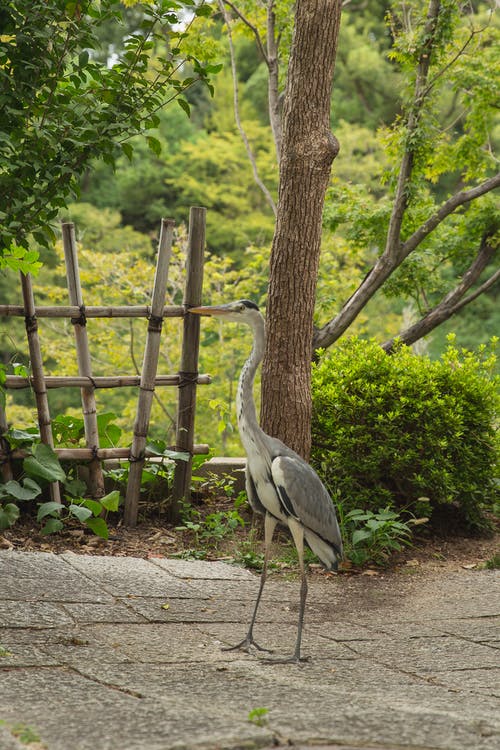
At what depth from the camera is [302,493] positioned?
14.1 ft

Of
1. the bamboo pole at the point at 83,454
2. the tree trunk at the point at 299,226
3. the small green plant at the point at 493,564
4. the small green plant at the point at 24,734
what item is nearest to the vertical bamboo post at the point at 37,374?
the bamboo pole at the point at 83,454

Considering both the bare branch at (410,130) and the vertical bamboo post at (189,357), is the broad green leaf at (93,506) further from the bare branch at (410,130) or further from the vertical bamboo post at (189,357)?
the bare branch at (410,130)

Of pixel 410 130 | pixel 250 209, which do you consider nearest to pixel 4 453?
pixel 410 130

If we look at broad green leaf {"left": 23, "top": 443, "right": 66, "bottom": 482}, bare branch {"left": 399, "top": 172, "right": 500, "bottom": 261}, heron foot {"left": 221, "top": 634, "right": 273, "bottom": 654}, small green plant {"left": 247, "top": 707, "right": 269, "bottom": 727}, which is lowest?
heron foot {"left": 221, "top": 634, "right": 273, "bottom": 654}

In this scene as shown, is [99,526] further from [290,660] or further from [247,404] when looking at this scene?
[290,660]

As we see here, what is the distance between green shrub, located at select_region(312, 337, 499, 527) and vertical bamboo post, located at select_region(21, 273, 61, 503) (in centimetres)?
197

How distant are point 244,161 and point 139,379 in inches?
637

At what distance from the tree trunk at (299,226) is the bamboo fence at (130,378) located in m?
0.62

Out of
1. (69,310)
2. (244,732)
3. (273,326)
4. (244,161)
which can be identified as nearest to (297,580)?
(273,326)

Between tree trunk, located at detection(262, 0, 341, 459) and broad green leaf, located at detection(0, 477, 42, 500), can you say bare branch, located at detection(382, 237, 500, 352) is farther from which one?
broad green leaf, located at detection(0, 477, 42, 500)

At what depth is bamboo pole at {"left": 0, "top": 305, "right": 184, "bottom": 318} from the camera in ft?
20.5

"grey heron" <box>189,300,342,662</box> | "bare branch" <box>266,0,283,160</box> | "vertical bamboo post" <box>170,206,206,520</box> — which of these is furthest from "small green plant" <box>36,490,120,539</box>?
"bare branch" <box>266,0,283,160</box>

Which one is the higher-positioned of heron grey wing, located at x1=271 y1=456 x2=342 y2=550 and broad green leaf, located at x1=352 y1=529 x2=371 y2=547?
heron grey wing, located at x1=271 y1=456 x2=342 y2=550

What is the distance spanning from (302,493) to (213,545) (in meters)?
2.37
